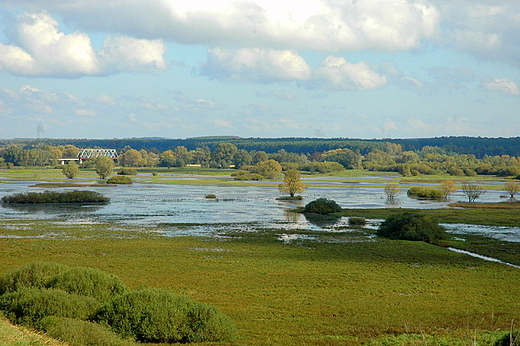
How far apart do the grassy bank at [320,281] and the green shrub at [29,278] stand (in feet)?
19.4

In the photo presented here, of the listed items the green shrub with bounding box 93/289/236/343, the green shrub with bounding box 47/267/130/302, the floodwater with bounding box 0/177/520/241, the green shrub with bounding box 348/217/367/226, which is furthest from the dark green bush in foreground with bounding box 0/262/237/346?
the green shrub with bounding box 348/217/367/226

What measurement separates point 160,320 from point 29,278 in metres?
5.50

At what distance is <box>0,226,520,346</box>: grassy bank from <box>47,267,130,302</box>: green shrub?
14.2 ft

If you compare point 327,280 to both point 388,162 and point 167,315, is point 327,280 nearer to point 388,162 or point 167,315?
point 167,315

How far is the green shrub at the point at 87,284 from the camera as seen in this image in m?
18.0

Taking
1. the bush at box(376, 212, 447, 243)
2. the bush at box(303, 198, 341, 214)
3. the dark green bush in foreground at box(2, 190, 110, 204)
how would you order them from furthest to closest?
the dark green bush in foreground at box(2, 190, 110, 204) < the bush at box(303, 198, 341, 214) < the bush at box(376, 212, 447, 243)

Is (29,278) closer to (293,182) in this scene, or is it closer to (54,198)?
(54,198)

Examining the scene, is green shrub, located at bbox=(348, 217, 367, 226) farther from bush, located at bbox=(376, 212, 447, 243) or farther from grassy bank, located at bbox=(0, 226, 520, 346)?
grassy bank, located at bbox=(0, 226, 520, 346)

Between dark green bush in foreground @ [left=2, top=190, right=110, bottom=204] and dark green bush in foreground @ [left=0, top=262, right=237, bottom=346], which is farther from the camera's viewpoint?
dark green bush in foreground @ [left=2, top=190, right=110, bottom=204]

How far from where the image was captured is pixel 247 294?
2364 centimetres

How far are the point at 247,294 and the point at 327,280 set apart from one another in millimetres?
4938

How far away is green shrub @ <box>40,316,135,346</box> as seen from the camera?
13711 mm

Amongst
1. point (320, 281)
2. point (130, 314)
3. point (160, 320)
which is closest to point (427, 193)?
point (320, 281)

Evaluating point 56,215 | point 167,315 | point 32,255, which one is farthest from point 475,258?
point 56,215
